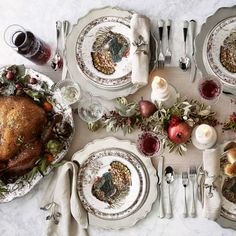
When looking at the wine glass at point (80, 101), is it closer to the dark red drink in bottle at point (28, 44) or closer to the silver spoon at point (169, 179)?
the dark red drink in bottle at point (28, 44)

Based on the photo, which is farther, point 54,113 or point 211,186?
Result: point 54,113

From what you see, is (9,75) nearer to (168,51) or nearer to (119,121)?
(119,121)

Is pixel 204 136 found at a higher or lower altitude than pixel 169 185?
higher

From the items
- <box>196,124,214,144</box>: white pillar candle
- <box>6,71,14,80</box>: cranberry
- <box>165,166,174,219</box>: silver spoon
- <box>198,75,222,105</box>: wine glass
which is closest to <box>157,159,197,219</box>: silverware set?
<box>165,166,174,219</box>: silver spoon

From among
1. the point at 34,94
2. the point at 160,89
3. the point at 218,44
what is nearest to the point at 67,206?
the point at 34,94

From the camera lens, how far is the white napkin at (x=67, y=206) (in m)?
1.63

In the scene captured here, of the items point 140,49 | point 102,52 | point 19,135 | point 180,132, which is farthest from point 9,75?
point 180,132

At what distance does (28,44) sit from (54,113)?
0.78 ft

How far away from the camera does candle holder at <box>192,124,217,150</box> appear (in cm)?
152

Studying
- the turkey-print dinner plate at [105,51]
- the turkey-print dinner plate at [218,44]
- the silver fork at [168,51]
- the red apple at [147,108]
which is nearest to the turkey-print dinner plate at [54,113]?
the turkey-print dinner plate at [105,51]

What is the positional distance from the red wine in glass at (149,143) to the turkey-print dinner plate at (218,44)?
261 mm

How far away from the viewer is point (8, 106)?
1.63 metres

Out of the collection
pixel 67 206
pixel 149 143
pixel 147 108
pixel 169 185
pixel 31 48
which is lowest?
pixel 67 206

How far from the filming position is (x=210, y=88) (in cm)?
159
